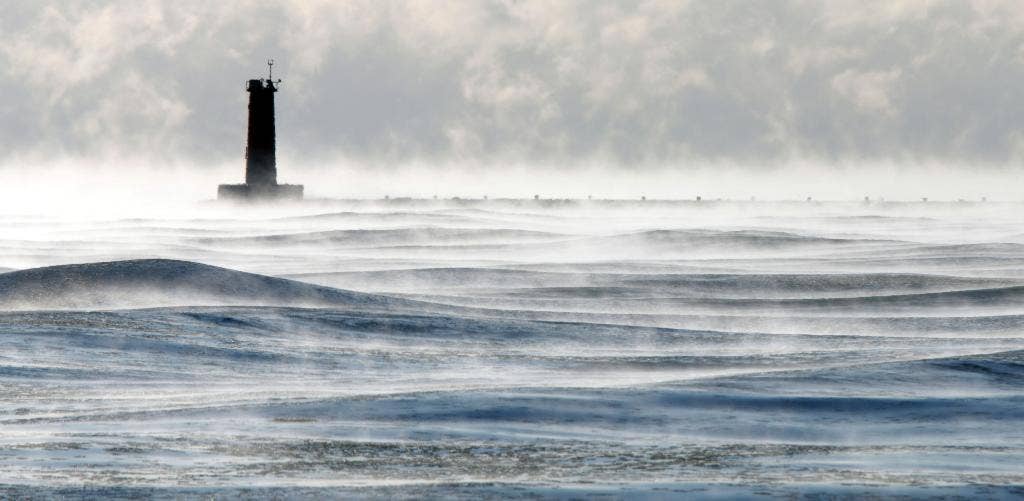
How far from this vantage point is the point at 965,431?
355 inches

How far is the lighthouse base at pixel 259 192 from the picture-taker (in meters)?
55.4

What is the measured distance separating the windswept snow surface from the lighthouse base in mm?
24888

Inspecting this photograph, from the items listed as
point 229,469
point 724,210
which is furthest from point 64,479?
point 724,210

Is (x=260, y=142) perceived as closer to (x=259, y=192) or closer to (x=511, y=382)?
(x=259, y=192)

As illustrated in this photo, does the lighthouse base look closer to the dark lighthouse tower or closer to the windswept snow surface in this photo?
the dark lighthouse tower

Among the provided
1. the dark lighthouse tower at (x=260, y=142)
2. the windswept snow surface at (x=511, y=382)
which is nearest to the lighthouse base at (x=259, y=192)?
the dark lighthouse tower at (x=260, y=142)

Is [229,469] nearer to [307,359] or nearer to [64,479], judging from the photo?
[64,479]

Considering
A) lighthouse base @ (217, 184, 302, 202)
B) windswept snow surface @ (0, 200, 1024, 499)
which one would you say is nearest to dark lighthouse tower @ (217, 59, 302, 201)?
lighthouse base @ (217, 184, 302, 202)

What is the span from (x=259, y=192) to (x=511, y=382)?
44.8 metres

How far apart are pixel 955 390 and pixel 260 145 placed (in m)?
45.3

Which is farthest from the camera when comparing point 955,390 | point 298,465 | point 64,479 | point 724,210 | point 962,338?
point 724,210

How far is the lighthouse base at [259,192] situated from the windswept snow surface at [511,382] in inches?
980

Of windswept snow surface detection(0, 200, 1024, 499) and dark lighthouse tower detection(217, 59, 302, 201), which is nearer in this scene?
windswept snow surface detection(0, 200, 1024, 499)

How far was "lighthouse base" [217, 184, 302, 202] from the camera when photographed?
55.4m
